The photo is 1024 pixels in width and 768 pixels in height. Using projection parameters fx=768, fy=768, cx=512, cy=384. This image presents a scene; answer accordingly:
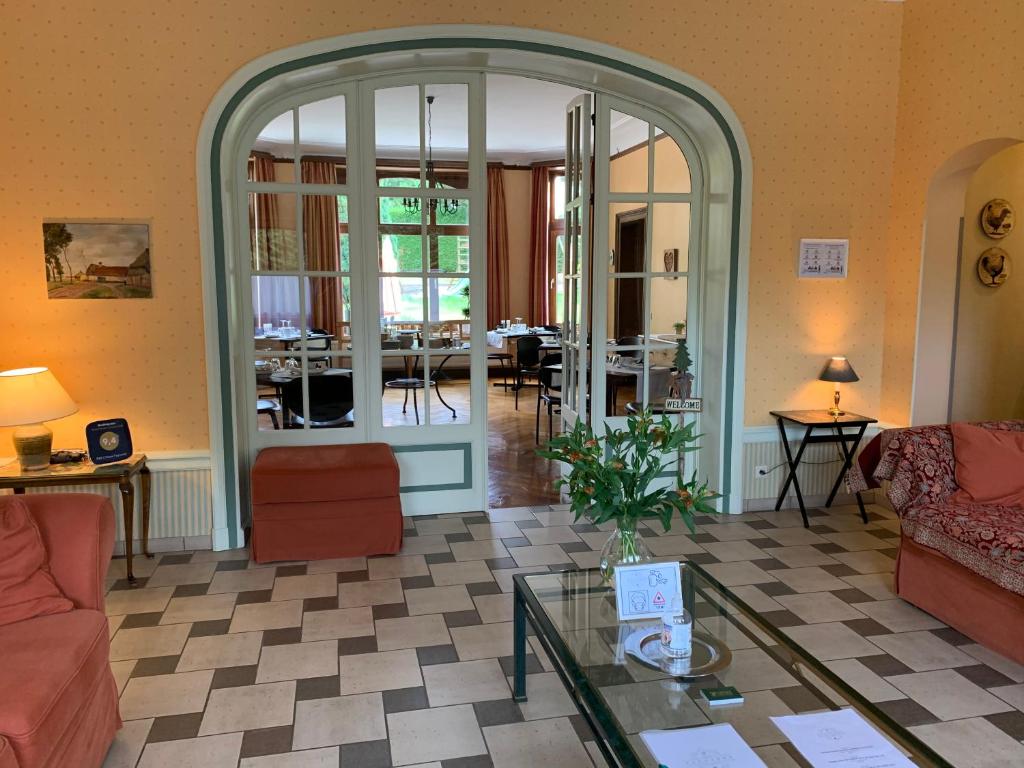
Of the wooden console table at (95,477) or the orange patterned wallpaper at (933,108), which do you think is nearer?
the wooden console table at (95,477)

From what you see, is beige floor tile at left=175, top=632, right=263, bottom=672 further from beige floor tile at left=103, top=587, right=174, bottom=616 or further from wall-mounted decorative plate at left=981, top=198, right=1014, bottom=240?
wall-mounted decorative plate at left=981, top=198, right=1014, bottom=240

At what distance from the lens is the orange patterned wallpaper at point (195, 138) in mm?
4207

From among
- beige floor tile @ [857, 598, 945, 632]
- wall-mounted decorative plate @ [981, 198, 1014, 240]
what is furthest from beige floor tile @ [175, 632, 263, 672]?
wall-mounted decorative plate @ [981, 198, 1014, 240]

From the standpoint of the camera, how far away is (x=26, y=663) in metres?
2.24

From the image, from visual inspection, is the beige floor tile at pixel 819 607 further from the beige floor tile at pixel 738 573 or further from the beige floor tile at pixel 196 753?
the beige floor tile at pixel 196 753

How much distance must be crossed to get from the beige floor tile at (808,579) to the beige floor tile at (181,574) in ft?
10.3

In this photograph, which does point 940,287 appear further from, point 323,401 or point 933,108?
point 323,401

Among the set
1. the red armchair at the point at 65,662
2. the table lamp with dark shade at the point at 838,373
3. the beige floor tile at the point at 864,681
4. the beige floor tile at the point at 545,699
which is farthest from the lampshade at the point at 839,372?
the red armchair at the point at 65,662

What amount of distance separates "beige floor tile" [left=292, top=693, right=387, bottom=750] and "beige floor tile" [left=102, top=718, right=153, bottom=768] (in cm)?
53

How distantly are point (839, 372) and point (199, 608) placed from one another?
4137 millimetres

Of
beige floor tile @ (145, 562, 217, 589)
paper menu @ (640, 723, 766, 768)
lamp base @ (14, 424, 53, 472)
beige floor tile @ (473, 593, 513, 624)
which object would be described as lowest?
beige floor tile @ (473, 593, 513, 624)

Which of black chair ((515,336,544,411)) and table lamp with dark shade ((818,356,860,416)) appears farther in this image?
black chair ((515,336,544,411))

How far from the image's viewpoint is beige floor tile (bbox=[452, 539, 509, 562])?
4500mm

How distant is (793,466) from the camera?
5.23m
